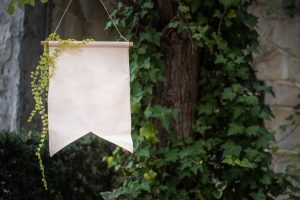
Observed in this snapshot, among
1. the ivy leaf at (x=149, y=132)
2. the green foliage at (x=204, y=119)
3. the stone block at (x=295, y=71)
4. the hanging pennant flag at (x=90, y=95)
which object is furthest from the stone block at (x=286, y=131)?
the hanging pennant flag at (x=90, y=95)

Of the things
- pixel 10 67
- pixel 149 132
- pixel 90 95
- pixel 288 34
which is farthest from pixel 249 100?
pixel 10 67

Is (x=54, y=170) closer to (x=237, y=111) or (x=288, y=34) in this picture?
(x=237, y=111)

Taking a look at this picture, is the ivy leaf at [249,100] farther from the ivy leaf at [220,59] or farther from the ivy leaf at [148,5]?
the ivy leaf at [148,5]

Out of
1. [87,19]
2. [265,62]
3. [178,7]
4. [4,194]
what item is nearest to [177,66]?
[178,7]

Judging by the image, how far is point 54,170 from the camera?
13.2ft

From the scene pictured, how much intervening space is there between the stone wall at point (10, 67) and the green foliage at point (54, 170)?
2.71 ft

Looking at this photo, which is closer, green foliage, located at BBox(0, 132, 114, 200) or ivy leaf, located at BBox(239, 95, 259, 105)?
ivy leaf, located at BBox(239, 95, 259, 105)

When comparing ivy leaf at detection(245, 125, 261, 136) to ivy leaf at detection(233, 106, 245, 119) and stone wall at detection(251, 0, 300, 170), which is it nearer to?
ivy leaf at detection(233, 106, 245, 119)

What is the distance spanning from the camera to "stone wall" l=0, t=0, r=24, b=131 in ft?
16.1

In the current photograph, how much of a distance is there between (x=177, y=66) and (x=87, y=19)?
286 cm

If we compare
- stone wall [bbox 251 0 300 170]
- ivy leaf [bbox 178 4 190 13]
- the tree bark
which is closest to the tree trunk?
the tree bark

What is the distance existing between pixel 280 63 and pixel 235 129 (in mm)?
2046

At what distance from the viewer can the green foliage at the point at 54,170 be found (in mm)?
3748

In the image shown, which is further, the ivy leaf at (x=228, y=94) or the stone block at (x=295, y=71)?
the stone block at (x=295, y=71)
